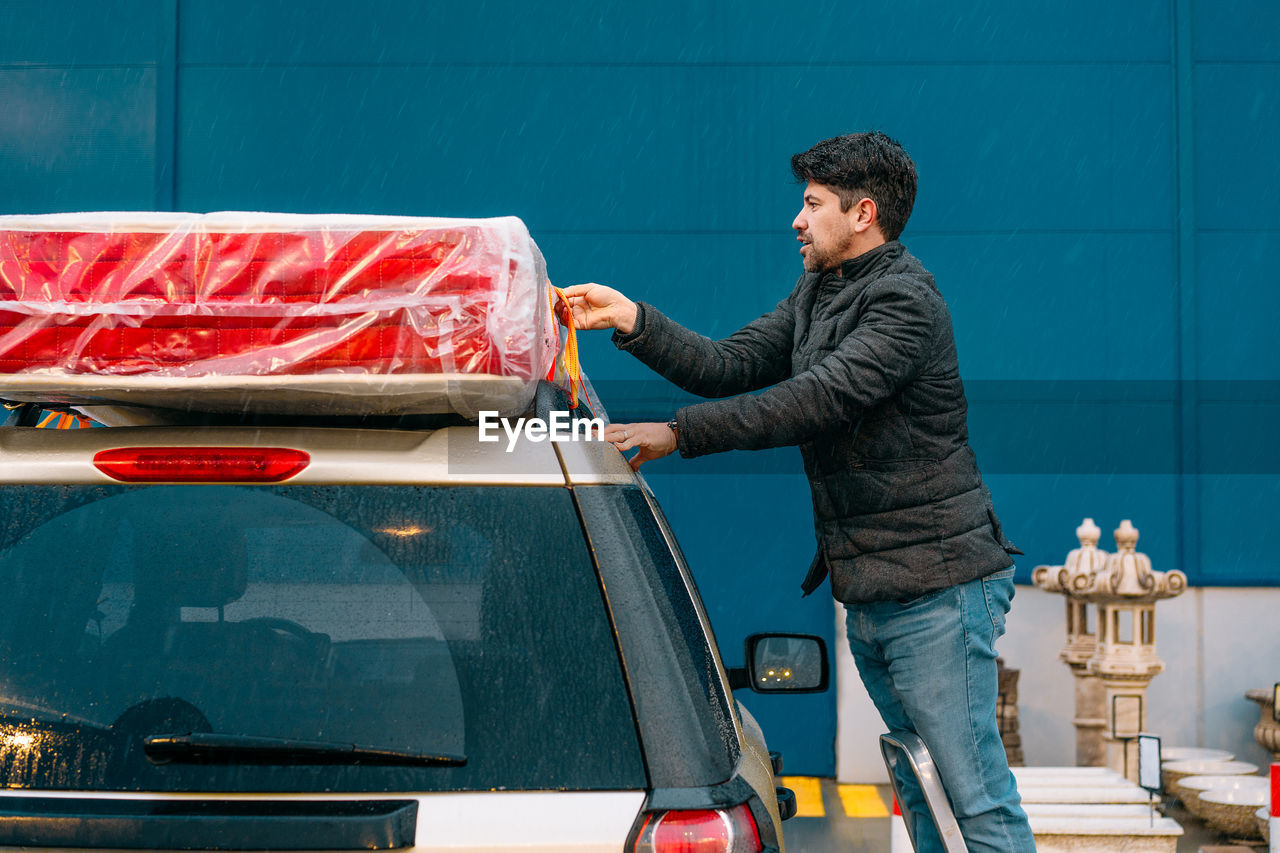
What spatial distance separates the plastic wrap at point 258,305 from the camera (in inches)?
67.6

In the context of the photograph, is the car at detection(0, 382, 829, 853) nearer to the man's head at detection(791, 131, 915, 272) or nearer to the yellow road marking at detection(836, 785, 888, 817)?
the man's head at detection(791, 131, 915, 272)

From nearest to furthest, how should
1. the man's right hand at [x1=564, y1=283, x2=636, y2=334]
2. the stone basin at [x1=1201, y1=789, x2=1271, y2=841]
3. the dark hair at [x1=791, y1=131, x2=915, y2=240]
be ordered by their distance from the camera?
the dark hair at [x1=791, y1=131, x2=915, y2=240] < the man's right hand at [x1=564, y1=283, x2=636, y2=334] < the stone basin at [x1=1201, y1=789, x2=1271, y2=841]

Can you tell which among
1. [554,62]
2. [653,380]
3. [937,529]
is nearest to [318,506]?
[937,529]

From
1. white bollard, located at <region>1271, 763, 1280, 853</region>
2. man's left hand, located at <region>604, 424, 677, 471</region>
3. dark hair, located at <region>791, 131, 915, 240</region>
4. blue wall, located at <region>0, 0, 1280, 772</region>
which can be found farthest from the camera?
blue wall, located at <region>0, 0, 1280, 772</region>

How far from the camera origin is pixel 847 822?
20.1 ft

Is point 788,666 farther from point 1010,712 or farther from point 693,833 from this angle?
point 1010,712

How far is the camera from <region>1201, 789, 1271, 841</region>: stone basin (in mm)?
5406

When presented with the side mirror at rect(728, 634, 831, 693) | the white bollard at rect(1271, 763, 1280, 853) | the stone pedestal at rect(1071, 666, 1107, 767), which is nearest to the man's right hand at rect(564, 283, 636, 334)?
the side mirror at rect(728, 634, 831, 693)

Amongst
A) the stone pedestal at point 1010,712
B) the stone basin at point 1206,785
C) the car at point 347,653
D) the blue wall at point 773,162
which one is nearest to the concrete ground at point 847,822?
the stone basin at point 1206,785

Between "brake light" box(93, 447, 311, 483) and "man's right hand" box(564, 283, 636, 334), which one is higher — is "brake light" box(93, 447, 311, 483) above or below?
below

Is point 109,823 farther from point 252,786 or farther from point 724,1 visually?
point 724,1

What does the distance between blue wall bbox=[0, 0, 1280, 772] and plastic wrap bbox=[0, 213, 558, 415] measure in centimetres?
578

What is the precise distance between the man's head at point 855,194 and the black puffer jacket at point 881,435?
7 centimetres

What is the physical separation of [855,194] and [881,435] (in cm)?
62
